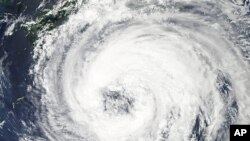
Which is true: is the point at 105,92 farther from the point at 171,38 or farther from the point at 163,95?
the point at 171,38

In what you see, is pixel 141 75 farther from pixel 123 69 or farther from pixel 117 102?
pixel 117 102

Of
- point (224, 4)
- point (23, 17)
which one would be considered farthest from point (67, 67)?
point (224, 4)

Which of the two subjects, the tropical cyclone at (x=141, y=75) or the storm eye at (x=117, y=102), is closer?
the tropical cyclone at (x=141, y=75)

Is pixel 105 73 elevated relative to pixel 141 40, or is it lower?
lower

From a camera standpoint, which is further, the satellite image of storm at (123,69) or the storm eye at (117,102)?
the storm eye at (117,102)

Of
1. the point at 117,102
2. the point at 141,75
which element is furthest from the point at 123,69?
the point at 117,102
